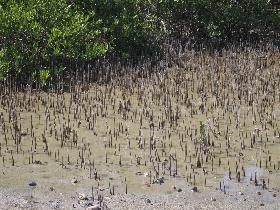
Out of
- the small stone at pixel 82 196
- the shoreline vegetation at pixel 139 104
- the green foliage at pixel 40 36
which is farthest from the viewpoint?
the green foliage at pixel 40 36

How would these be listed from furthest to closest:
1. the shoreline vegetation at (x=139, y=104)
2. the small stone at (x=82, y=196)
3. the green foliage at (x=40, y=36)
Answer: the green foliage at (x=40, y=36) → the shoreline vegetation at (x=139, y=104) → the small stone at (x=82, y=196)

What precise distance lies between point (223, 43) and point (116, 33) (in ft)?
8.66

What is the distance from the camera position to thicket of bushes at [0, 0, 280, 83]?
8.66 metres

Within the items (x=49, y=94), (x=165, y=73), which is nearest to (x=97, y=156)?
(x=49, y=94)

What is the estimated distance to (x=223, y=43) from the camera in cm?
1152

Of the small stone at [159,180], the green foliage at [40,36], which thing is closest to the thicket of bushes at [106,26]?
the green foliage at [40,36]

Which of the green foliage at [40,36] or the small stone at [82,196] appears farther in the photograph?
the green foliage at [40,36]

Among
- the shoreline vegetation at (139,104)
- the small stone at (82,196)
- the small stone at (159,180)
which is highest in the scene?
the shoreline vegetation at (139,104)

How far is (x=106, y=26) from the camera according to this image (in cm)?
992

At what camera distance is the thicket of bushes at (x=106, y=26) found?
866 cm

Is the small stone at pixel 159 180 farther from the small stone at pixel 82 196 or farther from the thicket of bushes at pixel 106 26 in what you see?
the thicket of bushes at pixel 106 26

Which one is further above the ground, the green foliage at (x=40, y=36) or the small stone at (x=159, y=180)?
the green foliage at (x=40, y=36)

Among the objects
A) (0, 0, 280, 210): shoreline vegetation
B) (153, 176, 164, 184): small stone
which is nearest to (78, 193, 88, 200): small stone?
(0, 0, 280, 210): shoreline vegetation

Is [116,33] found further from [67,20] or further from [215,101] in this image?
[215,101]
